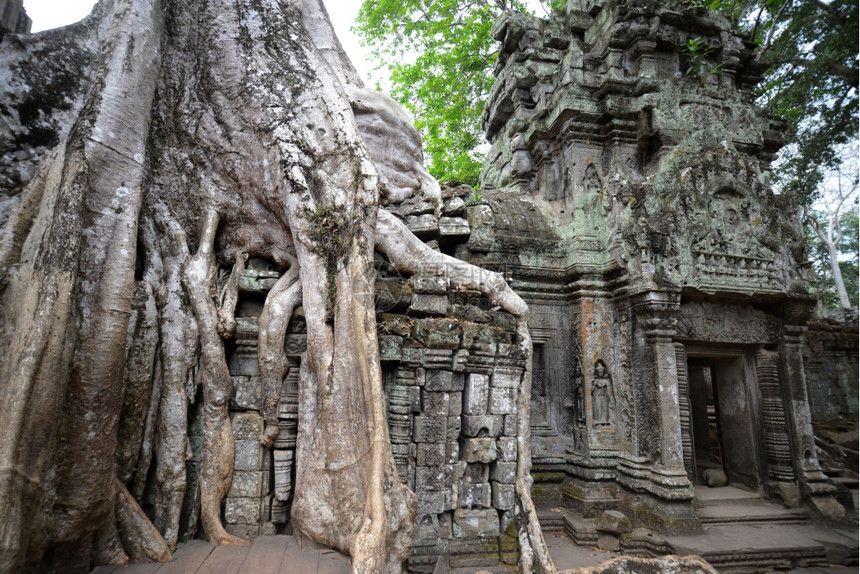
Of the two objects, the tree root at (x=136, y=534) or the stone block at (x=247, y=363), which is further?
the stone block at (x=247, y=363)

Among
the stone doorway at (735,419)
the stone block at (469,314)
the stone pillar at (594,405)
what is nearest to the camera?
the stone block at (469,314)

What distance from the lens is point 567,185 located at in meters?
6.44

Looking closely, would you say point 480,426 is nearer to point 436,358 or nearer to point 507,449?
point 507,449

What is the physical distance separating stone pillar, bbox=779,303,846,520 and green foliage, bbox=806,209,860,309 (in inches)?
577

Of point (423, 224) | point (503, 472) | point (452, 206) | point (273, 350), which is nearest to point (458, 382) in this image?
point (503, 472)

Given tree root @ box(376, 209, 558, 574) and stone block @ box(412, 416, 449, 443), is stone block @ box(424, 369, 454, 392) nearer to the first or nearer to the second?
stone block @ box(412, 416, 449, 443)

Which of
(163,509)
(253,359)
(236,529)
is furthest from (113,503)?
(253,359)

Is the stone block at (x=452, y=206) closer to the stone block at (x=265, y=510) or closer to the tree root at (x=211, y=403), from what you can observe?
the tree root at (x=211, y=403)

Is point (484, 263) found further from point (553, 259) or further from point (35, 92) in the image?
point (35, 92)

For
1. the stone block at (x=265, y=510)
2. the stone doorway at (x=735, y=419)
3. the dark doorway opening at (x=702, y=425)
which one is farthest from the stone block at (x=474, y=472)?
the dark doorway opening at (x=702, y=425)

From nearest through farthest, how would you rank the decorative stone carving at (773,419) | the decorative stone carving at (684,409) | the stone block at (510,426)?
the stone block at (510,426) < the decorative stone carving at (684,409) < the decorative stone carving at (773,419)

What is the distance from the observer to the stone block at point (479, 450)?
3506mm

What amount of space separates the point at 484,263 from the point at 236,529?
359 cm

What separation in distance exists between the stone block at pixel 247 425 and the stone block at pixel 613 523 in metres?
3.42
